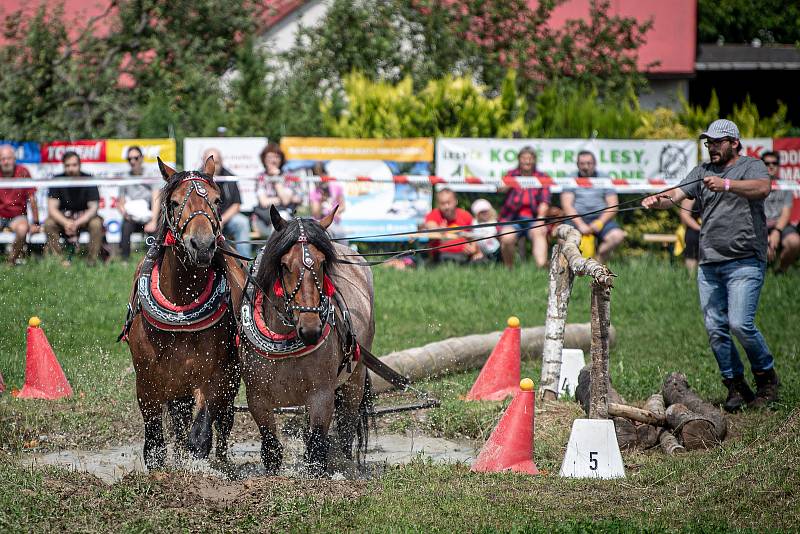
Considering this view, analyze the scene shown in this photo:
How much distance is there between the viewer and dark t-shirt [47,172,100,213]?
46.6 feet

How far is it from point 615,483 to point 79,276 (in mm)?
8024

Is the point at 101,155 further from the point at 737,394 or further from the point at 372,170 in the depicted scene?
the point at 737,394

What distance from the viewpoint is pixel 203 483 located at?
6121mm

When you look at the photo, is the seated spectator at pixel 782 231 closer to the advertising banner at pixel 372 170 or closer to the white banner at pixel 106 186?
the advertising banner at pixel 372 170

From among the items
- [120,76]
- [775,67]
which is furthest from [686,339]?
[775,67]

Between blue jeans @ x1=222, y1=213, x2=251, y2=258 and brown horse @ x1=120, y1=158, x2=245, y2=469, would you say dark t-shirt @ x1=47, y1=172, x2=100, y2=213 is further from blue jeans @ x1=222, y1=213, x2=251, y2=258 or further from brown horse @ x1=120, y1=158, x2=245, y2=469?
brown horse @ x1=120, y1=158, x2=245, y2=469

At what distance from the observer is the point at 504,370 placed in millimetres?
9508

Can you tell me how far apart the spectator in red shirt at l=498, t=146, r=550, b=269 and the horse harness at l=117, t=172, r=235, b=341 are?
27.2ft

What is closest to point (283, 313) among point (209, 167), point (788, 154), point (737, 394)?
point (209, 167)

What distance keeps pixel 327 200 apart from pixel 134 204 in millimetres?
2561

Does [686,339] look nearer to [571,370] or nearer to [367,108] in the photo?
[571,370]

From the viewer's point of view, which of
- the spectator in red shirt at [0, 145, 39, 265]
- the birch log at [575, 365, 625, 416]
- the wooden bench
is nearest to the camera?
the birch log at [575, 365, 625, 416]

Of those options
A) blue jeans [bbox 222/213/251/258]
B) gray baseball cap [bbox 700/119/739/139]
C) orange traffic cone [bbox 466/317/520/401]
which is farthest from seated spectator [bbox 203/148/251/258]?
gray baseball cap [bbox 700/119/739/139]

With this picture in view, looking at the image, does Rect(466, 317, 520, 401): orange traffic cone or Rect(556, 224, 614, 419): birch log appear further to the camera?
Rect(466, 317, 520, 401): orange traffic cone
